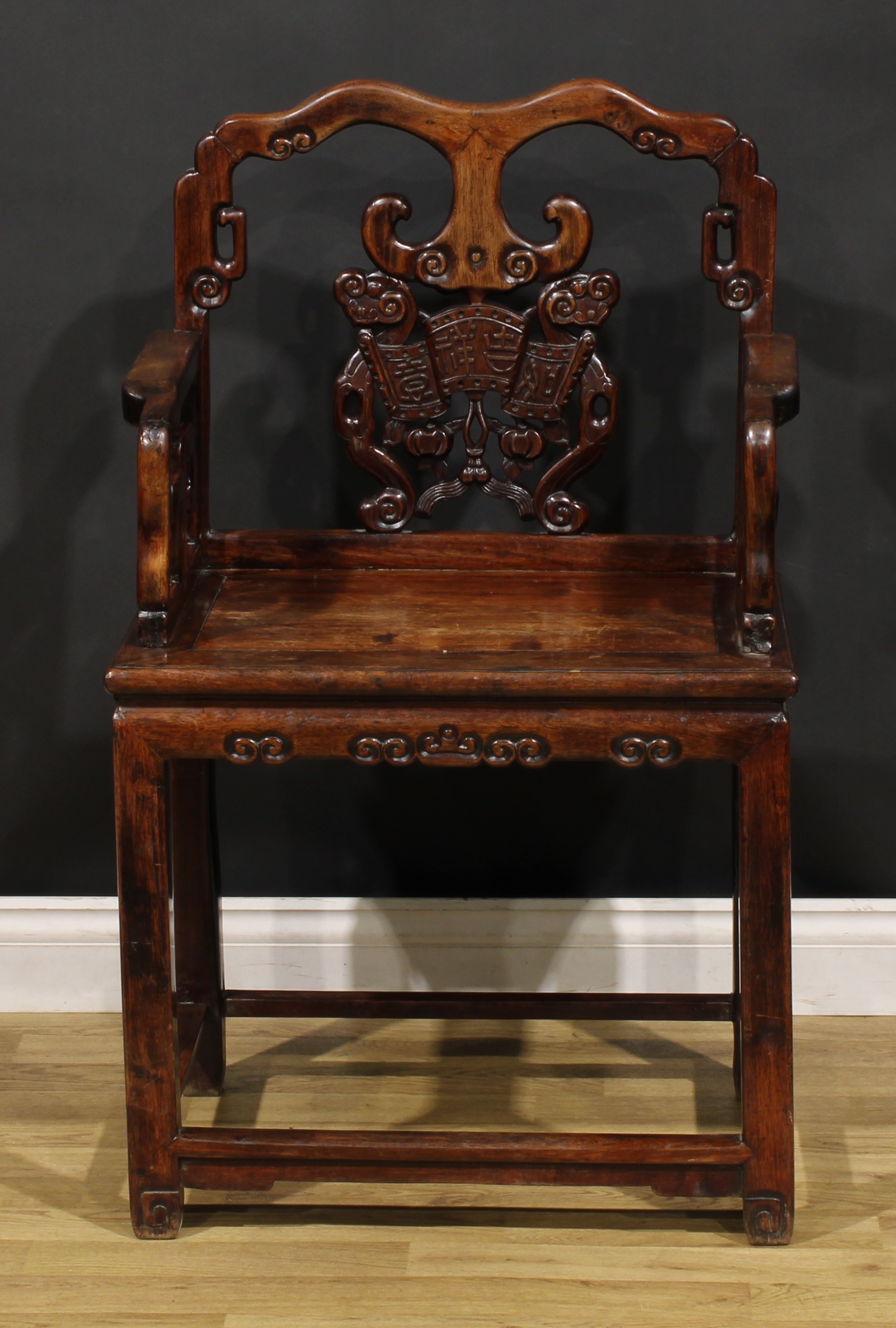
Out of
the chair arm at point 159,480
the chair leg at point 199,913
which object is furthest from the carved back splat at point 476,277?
the chair leg at point 199,913

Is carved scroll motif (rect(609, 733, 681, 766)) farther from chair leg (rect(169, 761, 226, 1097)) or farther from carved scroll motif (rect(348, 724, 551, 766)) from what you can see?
chair leg (rect(169, 761, 226, 1097))

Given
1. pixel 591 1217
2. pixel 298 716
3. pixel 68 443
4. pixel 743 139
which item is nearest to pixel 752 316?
pixel 743 139

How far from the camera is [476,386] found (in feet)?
6.33

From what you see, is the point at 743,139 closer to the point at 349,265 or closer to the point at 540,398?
the point at 540,398

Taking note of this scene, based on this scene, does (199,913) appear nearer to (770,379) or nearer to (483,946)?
(483,946)

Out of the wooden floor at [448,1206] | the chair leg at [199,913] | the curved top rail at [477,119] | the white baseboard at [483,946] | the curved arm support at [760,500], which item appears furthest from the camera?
the white baseboard at [483,946]

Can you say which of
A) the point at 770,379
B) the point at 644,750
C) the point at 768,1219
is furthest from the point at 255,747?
the point at 768,1219

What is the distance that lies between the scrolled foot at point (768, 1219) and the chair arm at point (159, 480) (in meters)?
0.87

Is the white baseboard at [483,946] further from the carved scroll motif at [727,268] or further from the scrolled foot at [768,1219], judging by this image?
the carved scroll motif at [727,268]

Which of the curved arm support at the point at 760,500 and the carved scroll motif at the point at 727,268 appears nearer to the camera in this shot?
the curved arm support at the point at 760,500

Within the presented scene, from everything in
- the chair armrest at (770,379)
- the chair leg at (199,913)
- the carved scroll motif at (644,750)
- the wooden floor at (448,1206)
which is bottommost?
the wooden floor at (448,1206)

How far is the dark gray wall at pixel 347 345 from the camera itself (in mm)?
2020

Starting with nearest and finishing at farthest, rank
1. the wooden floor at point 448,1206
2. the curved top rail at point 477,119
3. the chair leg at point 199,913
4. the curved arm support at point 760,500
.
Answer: the curved arm support at point 760,500 → the wooden floor at point 448,1206 → the curved top rail at point 477,119 → the chair leg at point 199,913

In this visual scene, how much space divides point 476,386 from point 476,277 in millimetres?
123
